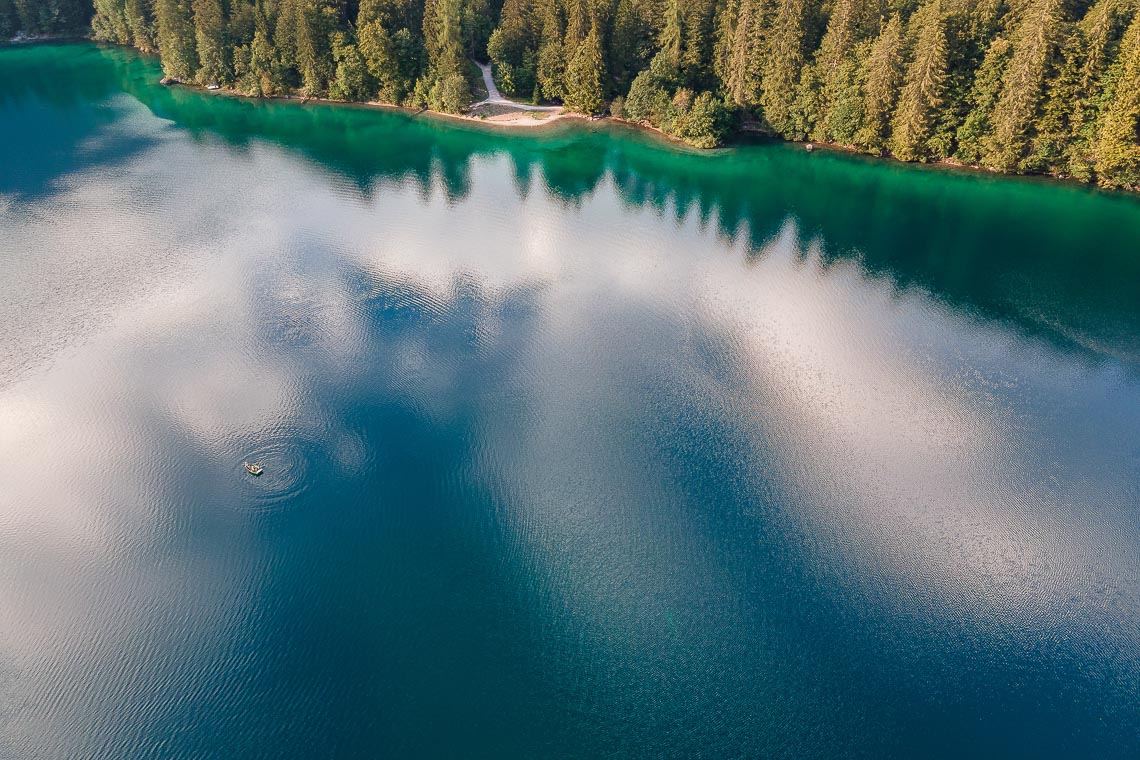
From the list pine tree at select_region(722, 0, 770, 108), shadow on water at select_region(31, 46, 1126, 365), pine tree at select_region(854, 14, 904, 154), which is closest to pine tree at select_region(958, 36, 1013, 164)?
shadow on water at select_region(31, 46, 1126, 365)

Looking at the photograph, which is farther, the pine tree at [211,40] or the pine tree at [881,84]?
the pine tree at [211,40]

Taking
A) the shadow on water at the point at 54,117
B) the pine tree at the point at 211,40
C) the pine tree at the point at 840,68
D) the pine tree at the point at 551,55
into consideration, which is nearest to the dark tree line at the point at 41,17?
the shadow on water at the point at 54,117

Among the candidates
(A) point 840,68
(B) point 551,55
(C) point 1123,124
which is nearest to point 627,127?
(B) point 551,55

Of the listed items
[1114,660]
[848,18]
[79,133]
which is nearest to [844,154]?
[848,18]

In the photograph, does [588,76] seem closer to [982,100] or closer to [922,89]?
[922,89]

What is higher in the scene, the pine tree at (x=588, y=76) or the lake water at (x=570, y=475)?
the pine tree at (x=588, y=76)

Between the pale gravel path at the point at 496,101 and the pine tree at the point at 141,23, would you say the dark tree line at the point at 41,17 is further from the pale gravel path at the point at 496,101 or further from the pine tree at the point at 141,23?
the pale gravel path at the point at 496,101

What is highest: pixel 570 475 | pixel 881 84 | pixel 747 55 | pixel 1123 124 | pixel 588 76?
pixel 747 55
